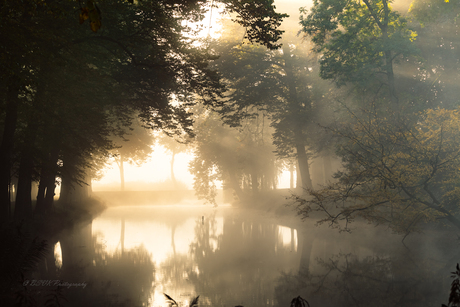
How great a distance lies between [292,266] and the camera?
556 inches

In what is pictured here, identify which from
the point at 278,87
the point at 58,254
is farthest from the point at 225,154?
the point at 58,254

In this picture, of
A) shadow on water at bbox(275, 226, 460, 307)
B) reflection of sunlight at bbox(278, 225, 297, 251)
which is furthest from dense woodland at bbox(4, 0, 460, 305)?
reflection of sunlight at bbox(278, 225, 297, 251)

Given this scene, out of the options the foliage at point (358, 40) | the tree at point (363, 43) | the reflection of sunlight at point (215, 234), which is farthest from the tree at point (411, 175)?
the foliage at point (358, 40)

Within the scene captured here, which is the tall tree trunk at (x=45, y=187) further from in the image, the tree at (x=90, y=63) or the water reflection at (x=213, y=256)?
the water reflection at (x=213, y=256)

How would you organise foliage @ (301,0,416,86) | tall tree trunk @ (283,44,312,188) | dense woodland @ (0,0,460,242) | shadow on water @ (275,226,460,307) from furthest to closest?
tall tree trunk @ (283,44,312,188) → foliage @ (301,0,416,86) → dense woodland @ (0,0,460,242) → shadow on water @ (275,226,460,307)

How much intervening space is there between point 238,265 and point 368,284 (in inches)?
188

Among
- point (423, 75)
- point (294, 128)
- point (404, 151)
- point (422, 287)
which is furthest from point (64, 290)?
point (423, 75)

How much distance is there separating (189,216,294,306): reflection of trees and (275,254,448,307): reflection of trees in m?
0.78

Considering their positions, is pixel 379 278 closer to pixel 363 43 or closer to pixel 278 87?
pixel 363 43

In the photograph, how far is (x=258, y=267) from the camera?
13.9 m

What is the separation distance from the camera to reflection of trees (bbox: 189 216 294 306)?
1006 centimetres

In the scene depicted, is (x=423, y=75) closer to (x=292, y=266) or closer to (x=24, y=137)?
(x=292, y=266)

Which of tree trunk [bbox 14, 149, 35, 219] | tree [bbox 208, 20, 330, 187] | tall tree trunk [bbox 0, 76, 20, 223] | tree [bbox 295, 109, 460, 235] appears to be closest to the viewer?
tall tree trunk [bbox 0, 76, 20, 223]

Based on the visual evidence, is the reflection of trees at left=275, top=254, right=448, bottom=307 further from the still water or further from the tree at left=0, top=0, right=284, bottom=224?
the tree at left=0, top=0, right=284, bottom=224
